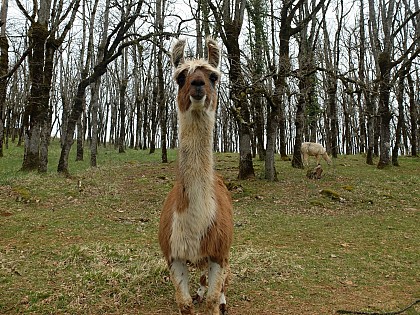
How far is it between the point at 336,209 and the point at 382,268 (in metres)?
5.01

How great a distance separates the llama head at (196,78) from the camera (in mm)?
3830

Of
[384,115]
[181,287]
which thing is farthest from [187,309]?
[384,115]

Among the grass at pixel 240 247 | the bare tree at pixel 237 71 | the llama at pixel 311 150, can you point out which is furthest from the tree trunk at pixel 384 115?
the bare tree at pixel 237 71

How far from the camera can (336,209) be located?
12125 millimetres

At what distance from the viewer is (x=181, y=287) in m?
4.11

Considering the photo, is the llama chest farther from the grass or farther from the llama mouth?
the grass

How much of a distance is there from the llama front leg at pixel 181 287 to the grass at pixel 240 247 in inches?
52.3

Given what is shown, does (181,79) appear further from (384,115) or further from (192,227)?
(384,115)

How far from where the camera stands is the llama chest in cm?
399

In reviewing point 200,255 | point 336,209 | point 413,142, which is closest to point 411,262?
point 336,209

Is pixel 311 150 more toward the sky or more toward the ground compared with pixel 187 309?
more toward the sky

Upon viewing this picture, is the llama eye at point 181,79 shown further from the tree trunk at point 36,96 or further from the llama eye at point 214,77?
the tree trunk at point 36,96

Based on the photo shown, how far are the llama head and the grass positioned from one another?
2.97 meters

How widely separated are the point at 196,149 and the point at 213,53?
1262 mm
